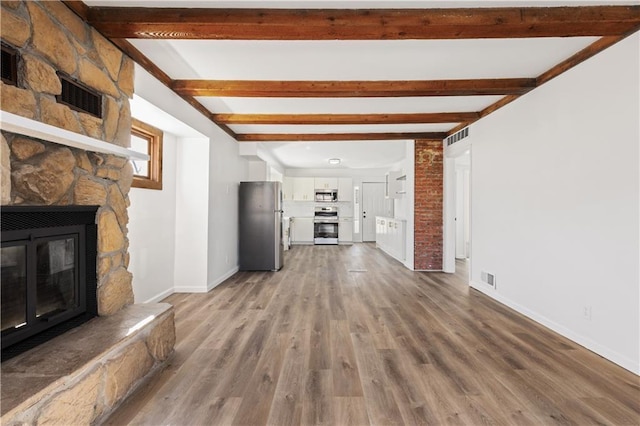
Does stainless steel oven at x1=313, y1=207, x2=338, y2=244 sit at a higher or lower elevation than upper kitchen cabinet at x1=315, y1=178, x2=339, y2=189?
lower

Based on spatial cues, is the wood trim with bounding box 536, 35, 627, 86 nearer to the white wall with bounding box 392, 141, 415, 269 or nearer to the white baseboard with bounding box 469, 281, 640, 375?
the white baseboard with bounding box 469, 281, 640, 375

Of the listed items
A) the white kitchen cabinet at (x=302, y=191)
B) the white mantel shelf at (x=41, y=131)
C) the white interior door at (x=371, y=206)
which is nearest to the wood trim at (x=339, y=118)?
the white mantel shelf at (x=41, y=131)

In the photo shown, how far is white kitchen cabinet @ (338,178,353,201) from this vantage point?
9.46m

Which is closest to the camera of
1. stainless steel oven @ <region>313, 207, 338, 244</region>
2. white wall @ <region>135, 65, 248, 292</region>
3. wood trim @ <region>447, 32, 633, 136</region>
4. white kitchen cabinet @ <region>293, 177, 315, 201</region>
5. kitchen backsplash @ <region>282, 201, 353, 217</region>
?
wood trim @ <region>447, 32, 633, 136</region>

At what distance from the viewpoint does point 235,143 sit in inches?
217

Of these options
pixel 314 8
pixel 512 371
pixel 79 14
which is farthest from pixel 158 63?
pixel 512 371

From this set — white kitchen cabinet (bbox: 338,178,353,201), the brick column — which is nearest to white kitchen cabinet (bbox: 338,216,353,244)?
white kitchen cabinet (bbox: 338,178,353,201)

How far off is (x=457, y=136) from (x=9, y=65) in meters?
5.32

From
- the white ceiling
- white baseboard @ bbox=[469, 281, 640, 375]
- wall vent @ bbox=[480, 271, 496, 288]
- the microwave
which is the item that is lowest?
white baseboard @ bbox=[469, 281, 640, 375]

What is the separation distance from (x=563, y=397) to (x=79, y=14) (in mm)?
4018

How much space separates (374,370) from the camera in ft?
7.06

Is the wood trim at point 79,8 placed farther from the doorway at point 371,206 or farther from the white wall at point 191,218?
the doorway at point 371,206

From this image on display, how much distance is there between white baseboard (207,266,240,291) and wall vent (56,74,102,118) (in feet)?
9.20

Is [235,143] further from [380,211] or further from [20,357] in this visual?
[380,211]
